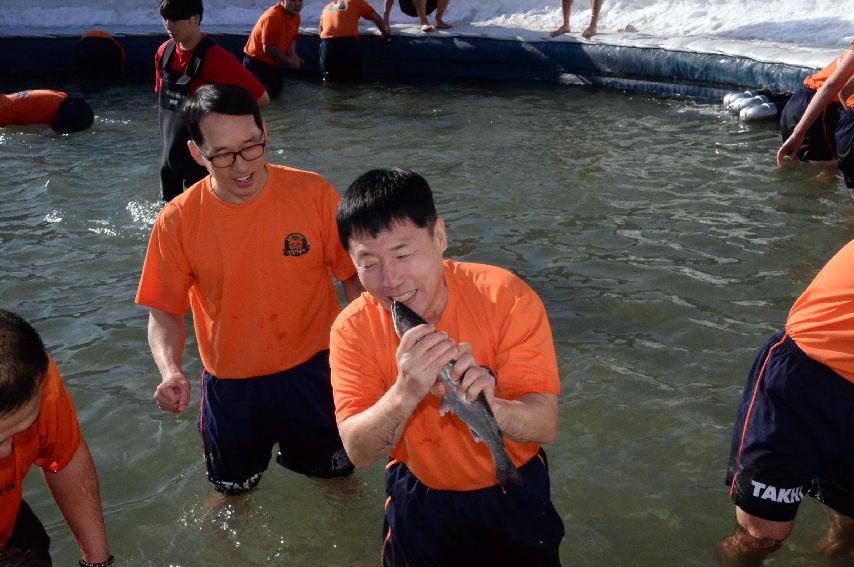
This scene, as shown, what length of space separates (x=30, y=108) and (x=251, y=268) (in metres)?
9.70

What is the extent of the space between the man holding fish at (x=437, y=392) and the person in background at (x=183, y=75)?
3.97 meters

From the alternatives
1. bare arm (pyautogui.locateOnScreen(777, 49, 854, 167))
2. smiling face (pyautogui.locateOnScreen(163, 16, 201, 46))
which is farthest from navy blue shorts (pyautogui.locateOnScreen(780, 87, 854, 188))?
smiling face (pyautogui.locateOnScreen(163, 16, 201, 46))

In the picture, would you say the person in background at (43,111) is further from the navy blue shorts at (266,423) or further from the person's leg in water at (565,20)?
the navy blue shorts at (266,423)

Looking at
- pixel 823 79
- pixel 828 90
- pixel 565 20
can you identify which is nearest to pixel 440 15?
pixel 565 20

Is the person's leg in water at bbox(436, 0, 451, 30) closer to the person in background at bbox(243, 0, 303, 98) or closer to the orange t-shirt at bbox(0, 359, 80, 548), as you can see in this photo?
the person in background at bbox(243, 0, 303, 98)

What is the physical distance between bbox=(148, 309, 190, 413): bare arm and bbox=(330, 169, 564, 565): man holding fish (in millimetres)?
1014

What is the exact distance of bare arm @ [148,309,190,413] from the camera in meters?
3.69

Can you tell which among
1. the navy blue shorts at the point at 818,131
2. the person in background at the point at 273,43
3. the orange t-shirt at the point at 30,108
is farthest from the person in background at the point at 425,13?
the navy blue shorts at the point at 818,131

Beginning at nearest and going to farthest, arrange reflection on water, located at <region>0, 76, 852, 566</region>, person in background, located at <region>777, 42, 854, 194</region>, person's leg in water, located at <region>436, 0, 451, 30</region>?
reflection on water, located at <region>0, 76, 852, 566</region>
person in background, located at <region>777, 42, 854, 194</region>
person's leg in water, located at <region>436, 0, 451, 30</region>

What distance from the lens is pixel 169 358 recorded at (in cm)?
387

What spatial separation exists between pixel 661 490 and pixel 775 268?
2958 millimetres

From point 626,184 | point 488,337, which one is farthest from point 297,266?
point 626,184

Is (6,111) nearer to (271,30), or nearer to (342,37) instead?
(271,30)

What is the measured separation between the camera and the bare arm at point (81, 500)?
3.19m
